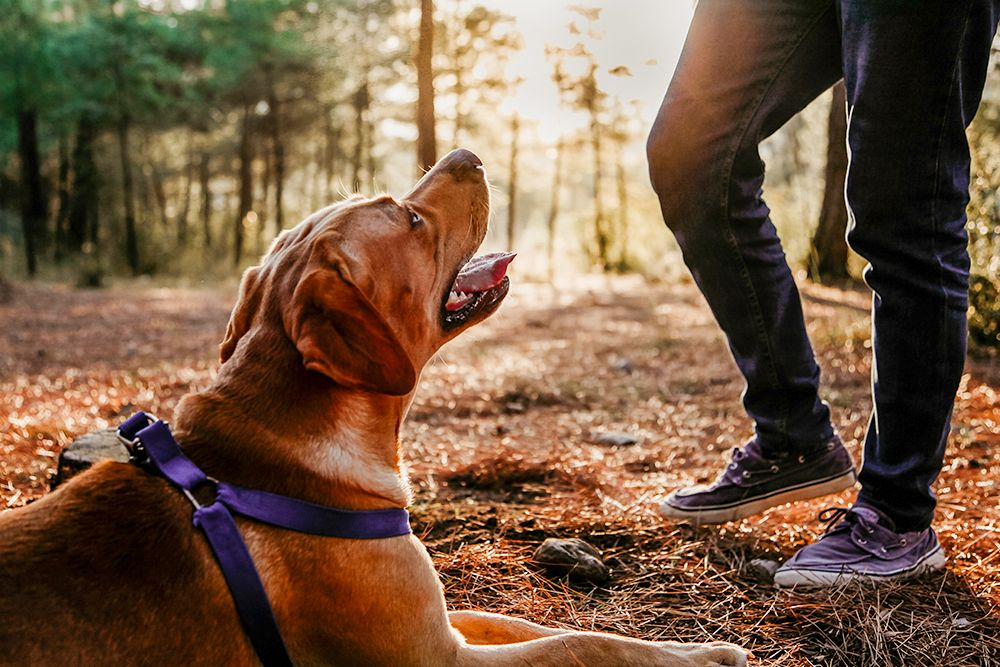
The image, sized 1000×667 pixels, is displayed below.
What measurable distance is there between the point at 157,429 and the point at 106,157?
35039 millimetres

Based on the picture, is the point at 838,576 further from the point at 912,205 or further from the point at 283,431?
the point at 283,431

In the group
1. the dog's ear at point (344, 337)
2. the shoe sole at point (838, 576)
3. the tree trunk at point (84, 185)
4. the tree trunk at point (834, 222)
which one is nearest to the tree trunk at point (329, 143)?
the tree trunk at point (84, 185)

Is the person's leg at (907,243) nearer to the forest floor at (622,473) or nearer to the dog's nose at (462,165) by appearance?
the forest floor at (622,473)

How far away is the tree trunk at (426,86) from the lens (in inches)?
581

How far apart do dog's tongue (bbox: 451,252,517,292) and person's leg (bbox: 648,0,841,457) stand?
2.60 ft

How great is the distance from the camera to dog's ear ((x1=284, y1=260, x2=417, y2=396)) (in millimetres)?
2016

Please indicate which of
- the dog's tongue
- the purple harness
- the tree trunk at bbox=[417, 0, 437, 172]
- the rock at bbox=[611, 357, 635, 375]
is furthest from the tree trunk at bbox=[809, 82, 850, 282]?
the purple harness

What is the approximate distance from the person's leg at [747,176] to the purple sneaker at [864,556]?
A: 1.52 feet

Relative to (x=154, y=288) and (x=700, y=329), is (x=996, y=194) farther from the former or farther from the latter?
(x=154, y=288)

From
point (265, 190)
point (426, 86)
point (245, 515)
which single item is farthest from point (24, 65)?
point (245, 515)

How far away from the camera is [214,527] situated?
6.20 ft

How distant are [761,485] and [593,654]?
1.39 m

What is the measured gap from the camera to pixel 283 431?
209 cm

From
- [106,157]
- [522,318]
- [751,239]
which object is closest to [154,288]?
[522,318]
